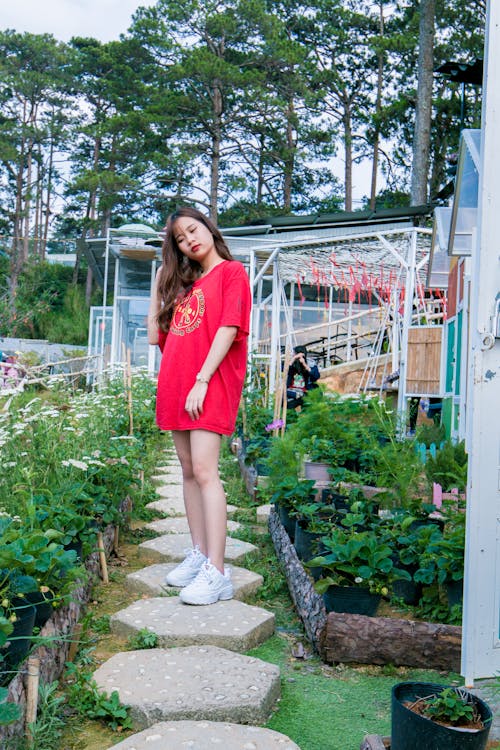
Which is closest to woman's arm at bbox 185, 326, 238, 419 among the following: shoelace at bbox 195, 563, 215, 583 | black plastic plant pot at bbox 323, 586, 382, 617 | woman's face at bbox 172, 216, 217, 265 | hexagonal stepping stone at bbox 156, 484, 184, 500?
woman's face at bbox 172, 216, 217, 265

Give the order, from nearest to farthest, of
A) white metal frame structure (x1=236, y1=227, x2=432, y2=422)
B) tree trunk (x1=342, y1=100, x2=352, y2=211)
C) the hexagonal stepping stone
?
the hexagonal stepping stone
white metal frame structure (x1=236, y1=227, x2=432, y2=422)
tree trunk (x1=342, y1=100, x2=352, y2=211)

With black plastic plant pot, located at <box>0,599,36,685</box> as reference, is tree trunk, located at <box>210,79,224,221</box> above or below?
above

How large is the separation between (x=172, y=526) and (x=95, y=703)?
2147 mm

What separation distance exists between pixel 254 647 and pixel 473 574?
35.4 inches

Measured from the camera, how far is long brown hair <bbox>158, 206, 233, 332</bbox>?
2922mm

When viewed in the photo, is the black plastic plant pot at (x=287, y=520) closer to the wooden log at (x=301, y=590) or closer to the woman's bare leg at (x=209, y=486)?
the wooden log at (x=301, y=590)

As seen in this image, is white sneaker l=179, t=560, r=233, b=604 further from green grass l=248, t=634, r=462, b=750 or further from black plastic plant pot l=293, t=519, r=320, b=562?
black plastic plant pot l=293, t=519, r=320, b=562

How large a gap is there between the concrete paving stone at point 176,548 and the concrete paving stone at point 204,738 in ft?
5.21

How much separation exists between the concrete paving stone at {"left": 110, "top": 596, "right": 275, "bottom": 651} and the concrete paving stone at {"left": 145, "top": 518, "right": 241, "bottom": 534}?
1251mm

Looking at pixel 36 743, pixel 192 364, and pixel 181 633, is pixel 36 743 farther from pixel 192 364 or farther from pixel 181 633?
pixel 192 364

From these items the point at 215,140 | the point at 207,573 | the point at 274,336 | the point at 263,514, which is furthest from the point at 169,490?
the point at 215,140

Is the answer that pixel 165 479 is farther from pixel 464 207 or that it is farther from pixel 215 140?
pixel 215 140

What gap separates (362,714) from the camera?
2.12m

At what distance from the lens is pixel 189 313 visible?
2.88 meters
